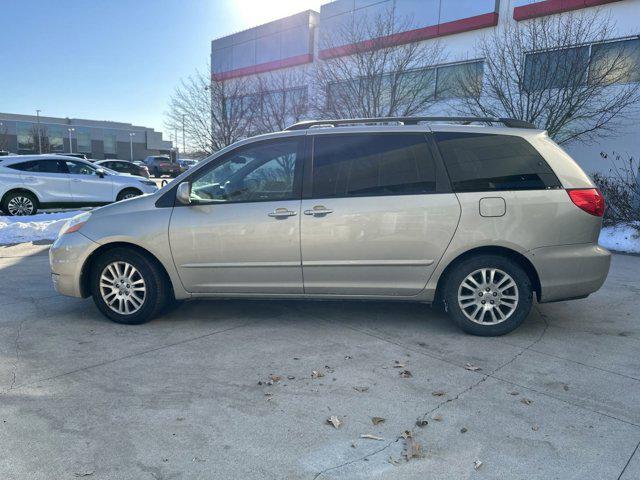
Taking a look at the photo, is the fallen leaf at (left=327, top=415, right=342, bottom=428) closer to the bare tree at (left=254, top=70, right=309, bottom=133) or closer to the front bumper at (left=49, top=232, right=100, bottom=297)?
the front bumper at (left=49, top=232, right=100, bottom=297)

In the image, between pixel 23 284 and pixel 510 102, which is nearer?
pixel 23 284

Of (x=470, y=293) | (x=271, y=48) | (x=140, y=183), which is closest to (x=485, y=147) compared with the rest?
(x=470, y=293)

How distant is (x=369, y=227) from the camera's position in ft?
Result: 13.3

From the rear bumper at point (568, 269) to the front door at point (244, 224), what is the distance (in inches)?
83.1

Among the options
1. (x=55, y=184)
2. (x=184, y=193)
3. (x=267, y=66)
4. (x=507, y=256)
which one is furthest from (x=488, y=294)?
(x=267, y=66)

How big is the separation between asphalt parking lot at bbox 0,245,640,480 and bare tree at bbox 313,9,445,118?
9764 mm

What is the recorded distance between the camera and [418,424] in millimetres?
2816

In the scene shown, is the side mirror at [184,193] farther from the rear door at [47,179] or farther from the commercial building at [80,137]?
the commercial building at [80,137]

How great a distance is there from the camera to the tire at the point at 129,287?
14.3 feet

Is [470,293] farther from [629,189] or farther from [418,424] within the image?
[629,189]

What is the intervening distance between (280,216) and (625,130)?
425 inches

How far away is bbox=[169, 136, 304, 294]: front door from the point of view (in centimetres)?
418

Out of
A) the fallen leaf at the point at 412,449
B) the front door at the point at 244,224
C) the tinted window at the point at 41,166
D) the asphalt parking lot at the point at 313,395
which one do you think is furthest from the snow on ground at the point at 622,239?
the tinted window at the point at 41,166

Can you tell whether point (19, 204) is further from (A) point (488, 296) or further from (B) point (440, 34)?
(B) point (440, 34)
